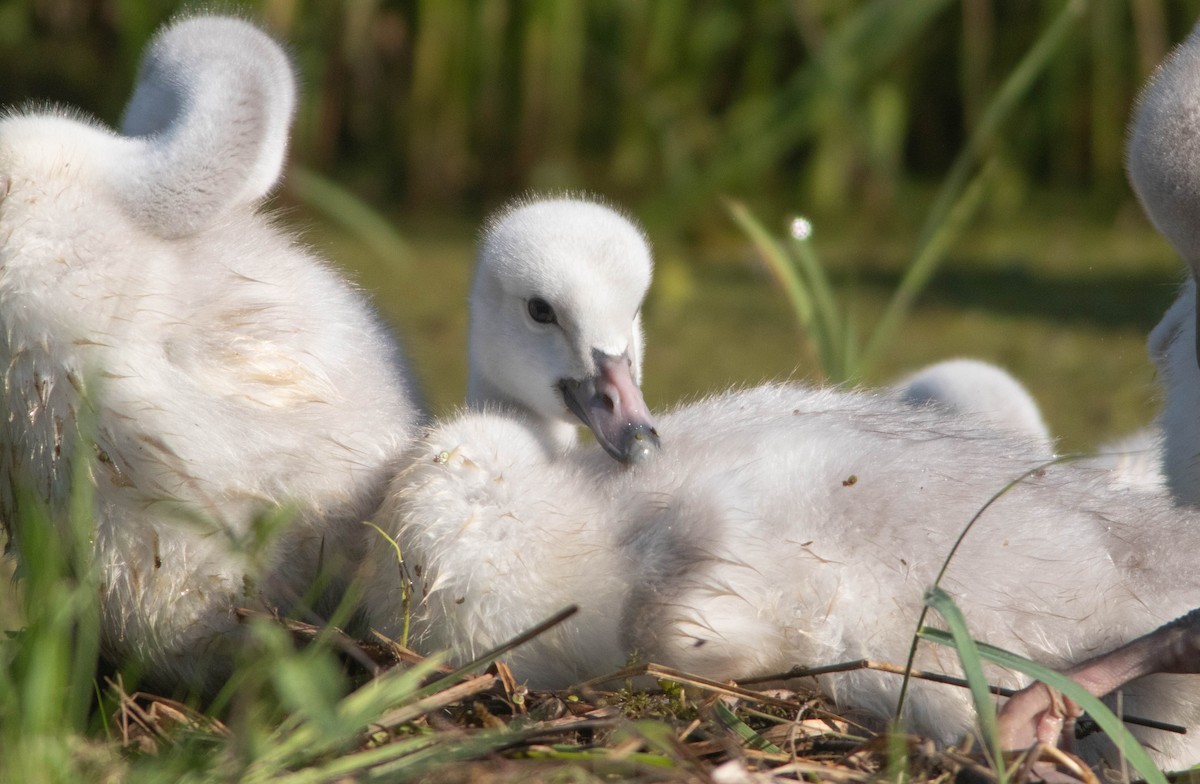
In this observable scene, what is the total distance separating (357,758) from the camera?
162 centimetres

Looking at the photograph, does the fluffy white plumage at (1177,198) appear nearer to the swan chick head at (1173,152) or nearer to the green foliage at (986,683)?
the swan chick head at (1173,152)

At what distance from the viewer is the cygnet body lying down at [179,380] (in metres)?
1.97

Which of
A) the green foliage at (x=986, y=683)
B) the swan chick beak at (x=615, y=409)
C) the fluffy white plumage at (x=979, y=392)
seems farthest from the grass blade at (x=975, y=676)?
the fluffy white plumage at (x=979, y=392)

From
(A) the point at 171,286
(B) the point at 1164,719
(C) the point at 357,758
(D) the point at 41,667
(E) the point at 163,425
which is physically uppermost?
(A) the point at 171,286

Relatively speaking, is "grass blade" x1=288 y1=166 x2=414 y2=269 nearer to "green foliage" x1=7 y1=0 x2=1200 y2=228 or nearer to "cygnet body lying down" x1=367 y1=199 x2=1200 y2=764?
"green foliage" x1=7 y1=0 x2=1200 y2=228

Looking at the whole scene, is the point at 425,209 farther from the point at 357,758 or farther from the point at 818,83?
the point at 357,758

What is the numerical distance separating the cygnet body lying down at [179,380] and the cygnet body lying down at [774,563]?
0.49ft

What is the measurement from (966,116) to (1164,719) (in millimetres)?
3714

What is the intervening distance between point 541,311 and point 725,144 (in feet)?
7.94

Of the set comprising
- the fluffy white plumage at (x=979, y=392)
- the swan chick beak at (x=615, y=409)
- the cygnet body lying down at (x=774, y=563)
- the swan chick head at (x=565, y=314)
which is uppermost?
the swan chick head at (x=565, y=314)

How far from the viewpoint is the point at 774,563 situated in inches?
74.9

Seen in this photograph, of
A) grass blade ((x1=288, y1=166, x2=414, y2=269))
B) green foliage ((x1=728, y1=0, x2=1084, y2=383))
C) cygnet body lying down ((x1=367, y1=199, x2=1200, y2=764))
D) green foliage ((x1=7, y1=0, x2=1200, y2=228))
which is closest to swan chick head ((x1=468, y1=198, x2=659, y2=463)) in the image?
cygnet body lying down ((x1=367, y1=199, x2=1200, y2=764))

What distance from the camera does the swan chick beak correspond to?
6.72 ft

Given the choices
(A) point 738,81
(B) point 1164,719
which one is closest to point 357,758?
(B) point 1164,719
